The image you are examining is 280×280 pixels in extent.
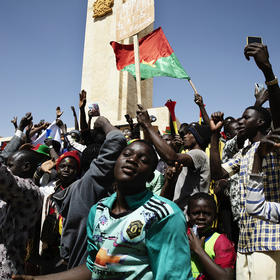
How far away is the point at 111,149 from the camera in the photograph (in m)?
2.17

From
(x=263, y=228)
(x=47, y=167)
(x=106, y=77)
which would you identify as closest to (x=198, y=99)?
(x=47, y=167)

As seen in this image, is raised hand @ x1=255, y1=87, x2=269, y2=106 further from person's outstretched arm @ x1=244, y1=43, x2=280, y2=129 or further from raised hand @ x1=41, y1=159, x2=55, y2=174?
raised hand @ x1=41, y1=159, x2=55, y2=174

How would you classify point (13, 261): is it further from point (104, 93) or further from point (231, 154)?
point (104, 93)

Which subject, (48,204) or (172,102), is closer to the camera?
(48,204)

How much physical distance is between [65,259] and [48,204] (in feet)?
5.36

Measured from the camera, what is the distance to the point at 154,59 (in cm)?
639

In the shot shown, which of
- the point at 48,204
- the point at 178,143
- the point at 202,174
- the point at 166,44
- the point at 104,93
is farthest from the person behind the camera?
the point at 104,93

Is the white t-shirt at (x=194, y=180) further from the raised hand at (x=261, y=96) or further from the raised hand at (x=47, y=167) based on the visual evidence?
the raised hand at (x=47, y=167)

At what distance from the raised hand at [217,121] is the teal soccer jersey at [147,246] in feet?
6.59

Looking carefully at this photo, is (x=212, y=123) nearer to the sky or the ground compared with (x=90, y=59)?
nearer to the ground

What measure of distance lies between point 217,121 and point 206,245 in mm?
1385

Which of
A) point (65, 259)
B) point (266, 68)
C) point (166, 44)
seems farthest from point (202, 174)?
point (166, 44)

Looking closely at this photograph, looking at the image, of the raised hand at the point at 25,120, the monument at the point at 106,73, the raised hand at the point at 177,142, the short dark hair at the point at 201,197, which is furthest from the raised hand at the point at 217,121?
the monument at the point at 106,73

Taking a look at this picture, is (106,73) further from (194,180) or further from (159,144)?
(159,144)
